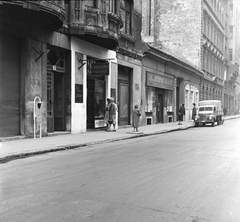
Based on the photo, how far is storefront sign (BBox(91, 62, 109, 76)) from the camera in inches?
666

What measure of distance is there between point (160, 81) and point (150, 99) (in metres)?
2.47

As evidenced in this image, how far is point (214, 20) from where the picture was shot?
49625 mm

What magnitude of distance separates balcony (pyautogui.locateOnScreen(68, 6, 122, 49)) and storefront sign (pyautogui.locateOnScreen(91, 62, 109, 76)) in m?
1.34

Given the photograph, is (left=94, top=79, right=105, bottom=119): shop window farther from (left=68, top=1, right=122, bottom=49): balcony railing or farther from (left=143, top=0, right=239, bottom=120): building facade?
(left=143, top=0, right=239, bottom=120): building facade

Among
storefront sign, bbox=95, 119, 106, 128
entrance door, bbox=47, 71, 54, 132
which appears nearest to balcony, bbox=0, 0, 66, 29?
entrance door, bbox=47, 71, 54, 132

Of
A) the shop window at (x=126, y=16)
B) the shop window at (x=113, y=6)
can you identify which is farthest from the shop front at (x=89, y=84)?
the shop window at (x=126, y=16)

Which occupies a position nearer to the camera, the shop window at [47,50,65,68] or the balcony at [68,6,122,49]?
the shop window at [47,50,65,68]

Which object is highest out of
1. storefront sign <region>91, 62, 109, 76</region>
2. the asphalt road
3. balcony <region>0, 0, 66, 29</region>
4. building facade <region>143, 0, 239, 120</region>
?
building facade <region>143, 0, 239, 120</region>

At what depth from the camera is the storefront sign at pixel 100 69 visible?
55.5 ft

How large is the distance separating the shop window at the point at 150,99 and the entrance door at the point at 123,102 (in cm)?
359

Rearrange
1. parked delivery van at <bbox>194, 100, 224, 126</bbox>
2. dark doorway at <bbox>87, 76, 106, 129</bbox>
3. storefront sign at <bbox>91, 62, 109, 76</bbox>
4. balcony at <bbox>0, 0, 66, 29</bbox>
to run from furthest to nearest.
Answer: parked delivery van at <bbox>194, 100, 224, 126</bbox>, dark doorway at <bbox>87, 76, 106, 129</bbox>, storefront sign at <bbox>91, 62, 109, 76</bbox>, balcony at <bbox>0, 0, 66, 29</bbox>

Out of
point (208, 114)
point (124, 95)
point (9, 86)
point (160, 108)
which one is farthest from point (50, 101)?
point (208, 114)

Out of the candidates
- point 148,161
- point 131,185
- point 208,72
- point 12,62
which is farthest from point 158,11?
point 131,185

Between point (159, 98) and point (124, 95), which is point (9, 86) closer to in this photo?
point (124, 95)
